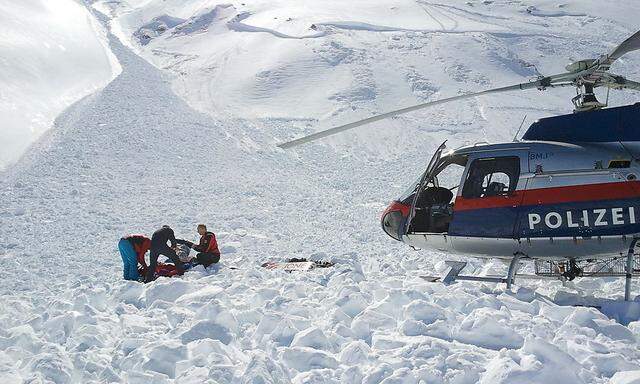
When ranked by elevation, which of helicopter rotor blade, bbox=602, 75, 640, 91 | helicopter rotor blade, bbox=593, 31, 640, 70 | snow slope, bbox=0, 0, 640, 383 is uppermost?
helicopter rotor blade, bbox=593, 31, 640, 70

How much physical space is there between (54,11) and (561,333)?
185 ft

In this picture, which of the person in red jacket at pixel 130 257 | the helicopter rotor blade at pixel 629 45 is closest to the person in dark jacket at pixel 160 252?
the person in red jacket at pixel 130 257

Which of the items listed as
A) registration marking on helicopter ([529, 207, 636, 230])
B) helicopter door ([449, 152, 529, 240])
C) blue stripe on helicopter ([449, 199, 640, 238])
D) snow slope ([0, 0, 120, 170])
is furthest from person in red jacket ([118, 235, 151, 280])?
snow slope ([0, 0, 120, 170])

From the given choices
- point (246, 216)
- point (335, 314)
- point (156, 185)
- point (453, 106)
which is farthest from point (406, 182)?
point (335, 314)

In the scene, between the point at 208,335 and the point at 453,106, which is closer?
the point at 208,335

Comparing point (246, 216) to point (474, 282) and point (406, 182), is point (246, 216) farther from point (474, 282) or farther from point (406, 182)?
point (474, 282)

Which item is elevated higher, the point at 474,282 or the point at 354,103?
the point at 474,282

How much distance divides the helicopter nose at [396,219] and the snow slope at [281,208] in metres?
0.69

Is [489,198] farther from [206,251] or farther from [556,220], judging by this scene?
[206,251]

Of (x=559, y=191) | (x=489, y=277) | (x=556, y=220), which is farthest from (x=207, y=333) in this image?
(x=559, y=191)

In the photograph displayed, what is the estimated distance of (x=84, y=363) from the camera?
5332mm

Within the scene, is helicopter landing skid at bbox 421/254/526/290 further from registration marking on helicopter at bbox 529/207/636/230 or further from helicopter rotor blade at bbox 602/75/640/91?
helicopter rotor blade at bbox 602/75/640/91

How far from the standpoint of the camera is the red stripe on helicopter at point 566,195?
7520 millimetres

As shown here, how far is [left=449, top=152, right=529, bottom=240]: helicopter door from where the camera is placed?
Answer: 8.08m
